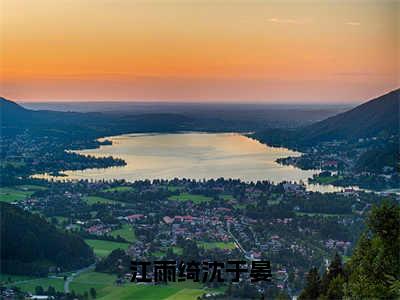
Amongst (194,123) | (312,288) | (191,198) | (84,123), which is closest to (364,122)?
(194,123)

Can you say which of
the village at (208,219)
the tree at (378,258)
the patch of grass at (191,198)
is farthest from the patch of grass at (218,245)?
the tree at (378,258)

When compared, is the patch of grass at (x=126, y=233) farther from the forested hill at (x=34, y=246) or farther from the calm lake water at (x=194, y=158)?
the calm lake water at (x=194, y=158)

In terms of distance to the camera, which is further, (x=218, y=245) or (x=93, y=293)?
(x=218, y=245)

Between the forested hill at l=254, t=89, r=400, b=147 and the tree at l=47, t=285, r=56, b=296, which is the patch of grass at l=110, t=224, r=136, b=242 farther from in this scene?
the forested hill at l=254, t=89, r=400, b=147

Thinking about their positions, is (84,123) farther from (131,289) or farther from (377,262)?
(377,262)

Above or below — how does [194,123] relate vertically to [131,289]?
above

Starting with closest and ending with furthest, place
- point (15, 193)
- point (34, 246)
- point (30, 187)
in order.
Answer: point (34, 246)
point (15, 193)
point (30, 187)

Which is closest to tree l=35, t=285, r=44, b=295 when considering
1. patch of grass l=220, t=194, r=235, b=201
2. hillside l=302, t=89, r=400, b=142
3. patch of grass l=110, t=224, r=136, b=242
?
patch of grass l=110, t=224, r=136, b=242
